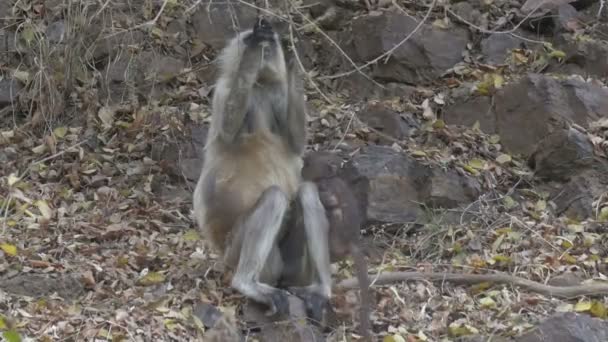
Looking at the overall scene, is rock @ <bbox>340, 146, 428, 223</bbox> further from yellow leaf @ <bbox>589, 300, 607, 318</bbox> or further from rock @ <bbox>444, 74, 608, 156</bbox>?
yellow leaf @ <bbox>589, 300, 607, 318</bbox>

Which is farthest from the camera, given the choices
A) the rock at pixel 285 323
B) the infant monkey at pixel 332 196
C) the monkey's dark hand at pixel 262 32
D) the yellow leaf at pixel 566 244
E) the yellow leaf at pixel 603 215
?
the yellow leaf at pixel 603 215

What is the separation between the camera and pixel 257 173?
18.6 ft

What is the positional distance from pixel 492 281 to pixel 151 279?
5.92 ft

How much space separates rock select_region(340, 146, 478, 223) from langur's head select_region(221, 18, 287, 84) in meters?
1.06

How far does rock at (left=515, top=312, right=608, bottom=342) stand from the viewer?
15.9 ft

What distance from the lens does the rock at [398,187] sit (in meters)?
6.61

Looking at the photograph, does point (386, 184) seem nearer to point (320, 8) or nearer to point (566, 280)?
point (566, 280)

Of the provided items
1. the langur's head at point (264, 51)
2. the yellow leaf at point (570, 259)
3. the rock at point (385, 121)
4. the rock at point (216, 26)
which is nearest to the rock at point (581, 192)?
the yellow leaf at point (570, 259)

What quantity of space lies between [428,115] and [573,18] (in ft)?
5.04

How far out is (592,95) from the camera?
7.26 m

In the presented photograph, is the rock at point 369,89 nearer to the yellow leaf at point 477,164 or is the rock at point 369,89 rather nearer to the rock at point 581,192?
the yellow leaf at point 477,164

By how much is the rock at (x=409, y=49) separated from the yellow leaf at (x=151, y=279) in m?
3.12

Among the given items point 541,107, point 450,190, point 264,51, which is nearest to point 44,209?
point 264,51

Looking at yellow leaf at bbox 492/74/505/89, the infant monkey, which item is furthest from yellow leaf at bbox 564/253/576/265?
yellow leaf at bbox 492/74/505/89
